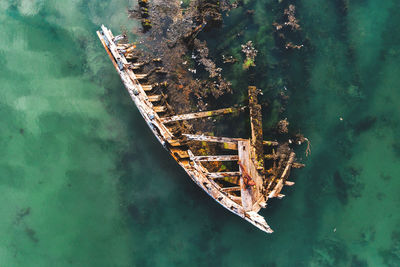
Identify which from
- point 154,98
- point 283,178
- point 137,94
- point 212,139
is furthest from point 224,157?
point 137,94

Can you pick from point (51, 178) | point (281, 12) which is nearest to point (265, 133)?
point (281, 12)

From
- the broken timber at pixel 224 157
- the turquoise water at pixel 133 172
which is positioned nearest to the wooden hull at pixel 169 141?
the broken timber at pixel 224 157

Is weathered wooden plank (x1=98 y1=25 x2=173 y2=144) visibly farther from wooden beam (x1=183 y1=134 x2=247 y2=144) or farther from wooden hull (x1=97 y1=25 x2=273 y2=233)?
wooden beam (x1=183 y1=134 x2=247 y2=144)

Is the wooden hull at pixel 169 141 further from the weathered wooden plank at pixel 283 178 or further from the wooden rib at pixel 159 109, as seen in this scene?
the weathered wooden plank at pixel 283 178

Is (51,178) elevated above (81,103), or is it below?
below

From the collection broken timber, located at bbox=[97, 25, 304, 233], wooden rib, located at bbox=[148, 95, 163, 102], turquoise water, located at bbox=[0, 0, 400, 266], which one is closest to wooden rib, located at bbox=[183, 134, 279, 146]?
broken timber, located at bbox=[97, 25, 304, 233]

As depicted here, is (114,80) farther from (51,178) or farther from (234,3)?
(234,3)
